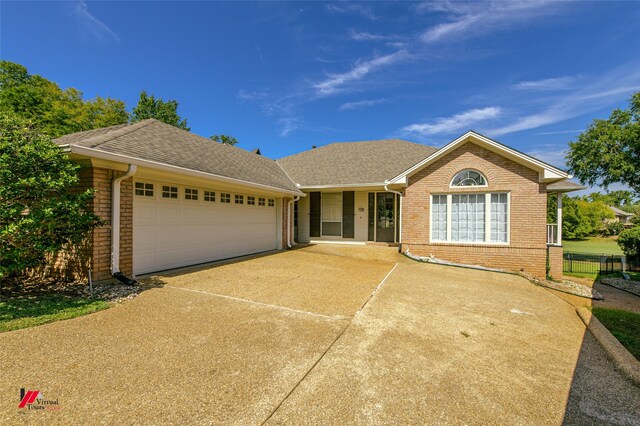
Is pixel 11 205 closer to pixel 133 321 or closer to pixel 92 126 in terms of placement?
pixel 133 321

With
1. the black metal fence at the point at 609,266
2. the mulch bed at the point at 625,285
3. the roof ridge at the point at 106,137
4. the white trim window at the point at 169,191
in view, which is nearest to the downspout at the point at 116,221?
the roof ridge at the point at 106,137

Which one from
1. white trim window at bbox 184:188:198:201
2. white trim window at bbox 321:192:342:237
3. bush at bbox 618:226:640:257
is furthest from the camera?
white trim window at bbox 321:192:342:237

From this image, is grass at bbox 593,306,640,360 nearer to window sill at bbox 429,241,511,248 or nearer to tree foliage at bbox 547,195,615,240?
window sill at bbox 429,241,511,248

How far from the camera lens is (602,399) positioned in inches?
100

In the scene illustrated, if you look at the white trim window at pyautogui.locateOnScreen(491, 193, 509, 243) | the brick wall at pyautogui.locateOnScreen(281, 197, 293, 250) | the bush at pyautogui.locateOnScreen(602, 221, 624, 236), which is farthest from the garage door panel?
the bush at pyautogui.locateOnScreen(602, 221, 624, 236)

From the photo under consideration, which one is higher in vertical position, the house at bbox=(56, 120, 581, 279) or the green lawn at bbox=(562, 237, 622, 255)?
the house at bbox=(56, 120, 581, 279)

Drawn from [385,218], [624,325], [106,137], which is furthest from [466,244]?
[106,137]

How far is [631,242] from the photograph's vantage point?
521 inches

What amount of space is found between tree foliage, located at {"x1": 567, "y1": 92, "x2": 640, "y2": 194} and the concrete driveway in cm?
1932

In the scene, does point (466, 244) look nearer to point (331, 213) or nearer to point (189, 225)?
point (331, 213)

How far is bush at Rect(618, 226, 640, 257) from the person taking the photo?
13.0 meters

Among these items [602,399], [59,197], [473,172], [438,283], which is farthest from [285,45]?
[602,399]

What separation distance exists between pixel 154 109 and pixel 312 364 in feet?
132

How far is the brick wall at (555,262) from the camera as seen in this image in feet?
30.1
